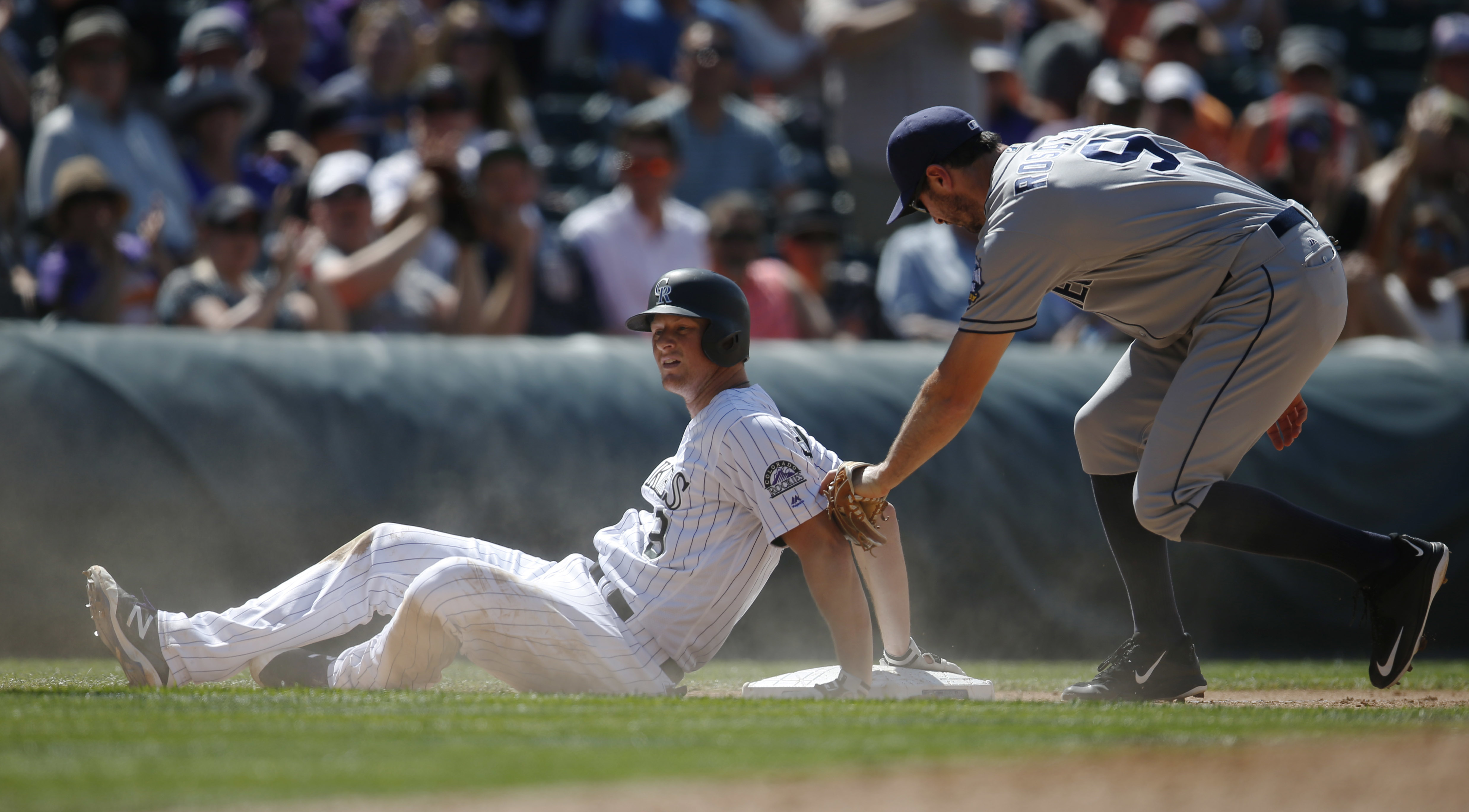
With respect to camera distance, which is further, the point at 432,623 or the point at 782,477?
the point at 432,623

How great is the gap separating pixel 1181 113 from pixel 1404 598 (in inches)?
203

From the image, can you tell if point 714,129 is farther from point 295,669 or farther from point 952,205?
point 295,669

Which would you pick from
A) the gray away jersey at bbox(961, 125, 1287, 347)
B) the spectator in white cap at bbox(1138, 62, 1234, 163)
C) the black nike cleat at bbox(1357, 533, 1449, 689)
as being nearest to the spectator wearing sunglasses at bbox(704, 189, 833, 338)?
the spectator in white cap at bbox(1138, 62, 1234, 163)

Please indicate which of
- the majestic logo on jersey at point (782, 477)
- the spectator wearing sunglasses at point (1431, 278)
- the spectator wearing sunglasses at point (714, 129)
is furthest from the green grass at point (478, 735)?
the spectator wearing sunglasses at point (714, 129)

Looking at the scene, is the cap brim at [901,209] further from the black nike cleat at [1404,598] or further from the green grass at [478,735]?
the black nike cleat at [1404,598]

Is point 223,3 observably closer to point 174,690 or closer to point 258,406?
point 258,406

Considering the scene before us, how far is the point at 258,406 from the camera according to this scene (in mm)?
5801

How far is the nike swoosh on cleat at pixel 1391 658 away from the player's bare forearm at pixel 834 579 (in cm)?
141

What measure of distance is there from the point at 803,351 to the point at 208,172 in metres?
3.65

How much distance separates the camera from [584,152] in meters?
9.89

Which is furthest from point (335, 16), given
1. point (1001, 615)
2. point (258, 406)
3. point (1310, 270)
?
point (1310, 270)

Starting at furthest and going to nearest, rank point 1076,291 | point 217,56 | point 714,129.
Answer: point 714,129 < point 217,56 < point 1076,291

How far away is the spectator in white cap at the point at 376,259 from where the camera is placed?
22.6 feet

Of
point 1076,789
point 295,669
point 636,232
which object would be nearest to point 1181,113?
point 636,232
